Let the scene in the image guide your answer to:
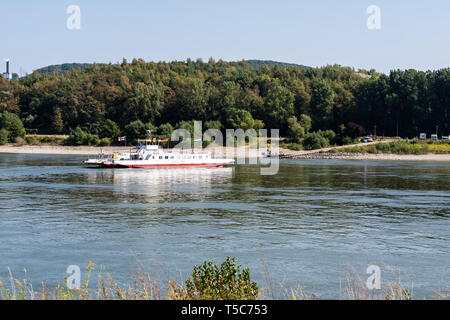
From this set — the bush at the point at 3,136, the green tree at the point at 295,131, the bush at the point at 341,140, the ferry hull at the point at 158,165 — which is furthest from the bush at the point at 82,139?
the ferry hull at the point at 158,165

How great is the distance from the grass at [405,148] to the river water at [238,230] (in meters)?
81.6

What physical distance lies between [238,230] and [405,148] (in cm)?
12320

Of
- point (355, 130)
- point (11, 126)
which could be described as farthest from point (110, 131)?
point (355, 130)

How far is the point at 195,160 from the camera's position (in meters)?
114

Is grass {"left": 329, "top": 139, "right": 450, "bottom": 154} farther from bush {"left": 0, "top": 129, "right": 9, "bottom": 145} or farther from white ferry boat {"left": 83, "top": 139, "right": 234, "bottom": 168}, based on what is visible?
bush {"left": 0, "top": 129, "right": 9, "bottom": 145}

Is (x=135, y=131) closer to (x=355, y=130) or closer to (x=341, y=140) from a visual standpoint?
(x=341, y=140)

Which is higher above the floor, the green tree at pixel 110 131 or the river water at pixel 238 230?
the green tree at pixel 110 131

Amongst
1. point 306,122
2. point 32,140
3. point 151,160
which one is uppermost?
point 306,122

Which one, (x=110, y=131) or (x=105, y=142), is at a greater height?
(x=110, y=131)

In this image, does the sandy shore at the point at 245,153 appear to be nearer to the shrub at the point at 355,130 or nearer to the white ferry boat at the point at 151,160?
the shrub at the point at 355,130

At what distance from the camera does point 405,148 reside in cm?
15312

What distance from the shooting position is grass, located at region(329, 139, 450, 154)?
152 meters

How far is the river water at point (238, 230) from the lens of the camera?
2861cm
